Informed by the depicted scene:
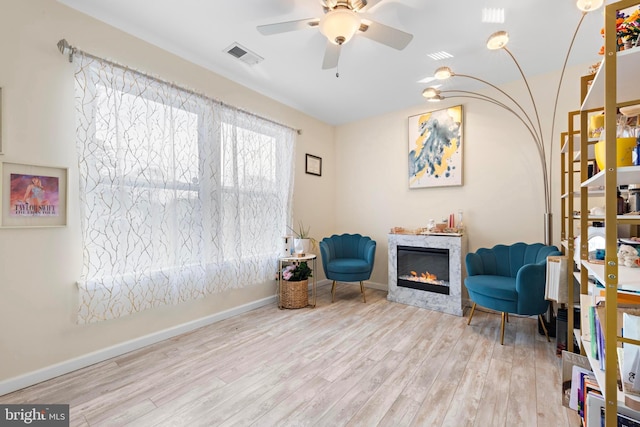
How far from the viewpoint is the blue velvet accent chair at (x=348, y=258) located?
3.42 meters

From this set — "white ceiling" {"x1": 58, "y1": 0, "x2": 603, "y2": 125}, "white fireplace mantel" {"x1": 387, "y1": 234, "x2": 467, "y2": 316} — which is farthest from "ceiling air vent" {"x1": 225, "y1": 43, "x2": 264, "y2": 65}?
"white fireplace mantel" {"x1": 387, "y1": 234, "x2": 467, "y2": 316}

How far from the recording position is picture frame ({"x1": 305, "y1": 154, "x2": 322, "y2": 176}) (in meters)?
4.07

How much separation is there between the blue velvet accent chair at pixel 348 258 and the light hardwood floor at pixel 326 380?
2.53 feet

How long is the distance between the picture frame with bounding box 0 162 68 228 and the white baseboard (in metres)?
1.00

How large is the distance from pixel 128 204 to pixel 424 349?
275 centimetres

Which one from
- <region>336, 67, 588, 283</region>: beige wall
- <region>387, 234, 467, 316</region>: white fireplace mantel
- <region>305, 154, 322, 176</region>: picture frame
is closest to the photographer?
<region>336, 67, 588, 283</region>: beige wall

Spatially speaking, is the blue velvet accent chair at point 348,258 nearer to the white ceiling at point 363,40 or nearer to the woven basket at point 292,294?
the woven basket at point 292,294

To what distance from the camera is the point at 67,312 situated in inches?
77.0

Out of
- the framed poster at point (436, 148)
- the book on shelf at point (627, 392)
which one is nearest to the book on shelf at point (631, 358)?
the book on shelf at point (627, 392)

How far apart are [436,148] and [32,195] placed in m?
3.98

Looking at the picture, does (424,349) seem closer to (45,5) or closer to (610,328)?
(610,328)

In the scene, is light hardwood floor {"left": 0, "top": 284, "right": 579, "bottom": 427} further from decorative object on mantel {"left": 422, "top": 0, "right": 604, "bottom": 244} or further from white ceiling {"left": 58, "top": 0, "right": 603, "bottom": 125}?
white ceiling {"left": 58, "top": 0, "right": 603, "bottom": 125}

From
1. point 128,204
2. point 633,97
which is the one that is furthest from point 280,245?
point 633,97

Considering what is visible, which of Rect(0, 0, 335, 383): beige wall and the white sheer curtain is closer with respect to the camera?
Rect(0, 0, 335, 383): beige wall
